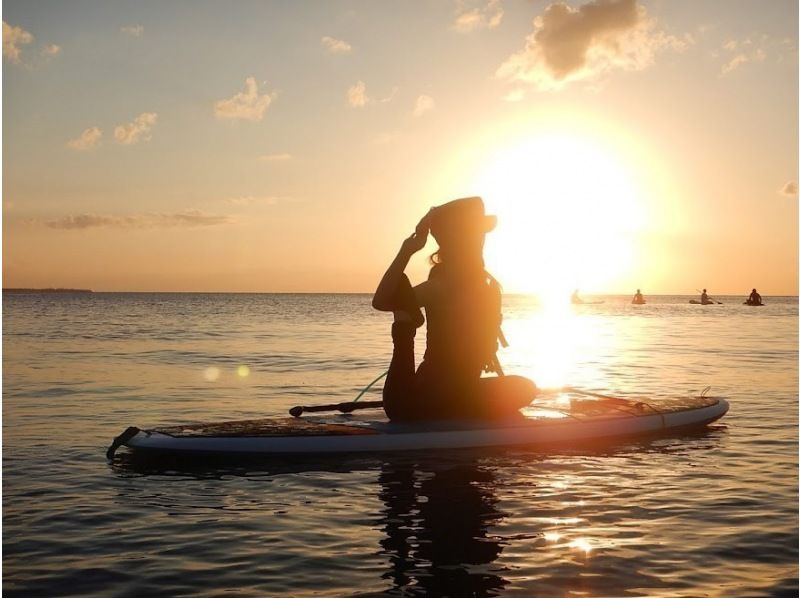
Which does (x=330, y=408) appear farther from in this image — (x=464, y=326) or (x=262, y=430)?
(x=464, y=326)

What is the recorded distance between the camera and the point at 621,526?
286 inches

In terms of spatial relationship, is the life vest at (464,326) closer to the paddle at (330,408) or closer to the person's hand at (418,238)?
the person's hand at (418,238)

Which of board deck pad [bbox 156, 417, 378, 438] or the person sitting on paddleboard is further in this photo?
board deck pad [bbox 156, 417, 378, 438]


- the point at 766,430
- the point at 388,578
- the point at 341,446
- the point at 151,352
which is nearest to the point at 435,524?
the point at 388,578

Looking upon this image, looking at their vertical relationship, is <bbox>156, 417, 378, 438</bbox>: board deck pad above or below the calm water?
above

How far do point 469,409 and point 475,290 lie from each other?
6.73ft

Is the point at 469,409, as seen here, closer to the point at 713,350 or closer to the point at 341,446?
the point at 341,446

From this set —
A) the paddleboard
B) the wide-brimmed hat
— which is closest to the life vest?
the wide-brimmed hat

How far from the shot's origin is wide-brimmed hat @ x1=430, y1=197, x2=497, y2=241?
8.88m

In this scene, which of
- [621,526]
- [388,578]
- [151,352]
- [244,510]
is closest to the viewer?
[388,578]

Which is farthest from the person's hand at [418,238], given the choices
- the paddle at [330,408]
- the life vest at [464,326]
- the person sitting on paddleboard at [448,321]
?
the paddle at [330,408]

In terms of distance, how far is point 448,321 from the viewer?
30.8 ft

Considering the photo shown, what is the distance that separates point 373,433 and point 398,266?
251 centimetres

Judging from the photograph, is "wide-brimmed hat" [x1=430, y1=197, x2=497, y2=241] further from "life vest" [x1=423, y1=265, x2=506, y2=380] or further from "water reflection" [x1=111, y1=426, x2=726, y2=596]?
"water reflection" [x1=111, y1=426, x2=726, y2=596]
